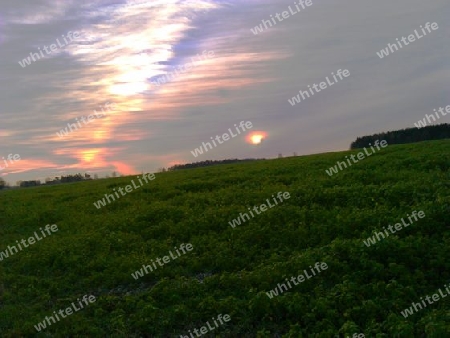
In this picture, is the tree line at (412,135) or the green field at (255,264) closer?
the green field at (255,264)

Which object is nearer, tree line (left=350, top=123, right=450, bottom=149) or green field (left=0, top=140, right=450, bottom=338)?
green field (left=0, top=140, right=450, bottom=338)

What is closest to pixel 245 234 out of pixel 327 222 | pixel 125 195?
pixel 327 222

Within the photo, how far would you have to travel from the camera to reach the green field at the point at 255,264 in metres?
11.2

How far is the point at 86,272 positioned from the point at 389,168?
17.2m

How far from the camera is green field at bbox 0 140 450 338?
11250 mm

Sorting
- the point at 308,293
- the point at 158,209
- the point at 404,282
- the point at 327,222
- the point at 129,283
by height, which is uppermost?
the point at 158,209

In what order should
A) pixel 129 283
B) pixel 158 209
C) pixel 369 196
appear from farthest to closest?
1. pixel 158 209
2. pixel 369 196
3. pixel 129 283

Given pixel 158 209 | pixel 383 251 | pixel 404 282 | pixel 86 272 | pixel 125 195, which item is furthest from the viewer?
pixel 125 195

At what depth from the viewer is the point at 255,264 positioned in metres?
14.9

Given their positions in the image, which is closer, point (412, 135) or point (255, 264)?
point (255, 264)

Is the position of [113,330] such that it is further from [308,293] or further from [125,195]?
[125,195]

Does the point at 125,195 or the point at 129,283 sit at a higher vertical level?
the point at 125,195

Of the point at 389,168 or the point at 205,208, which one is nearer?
the point at 205,208

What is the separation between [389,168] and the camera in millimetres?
25344
